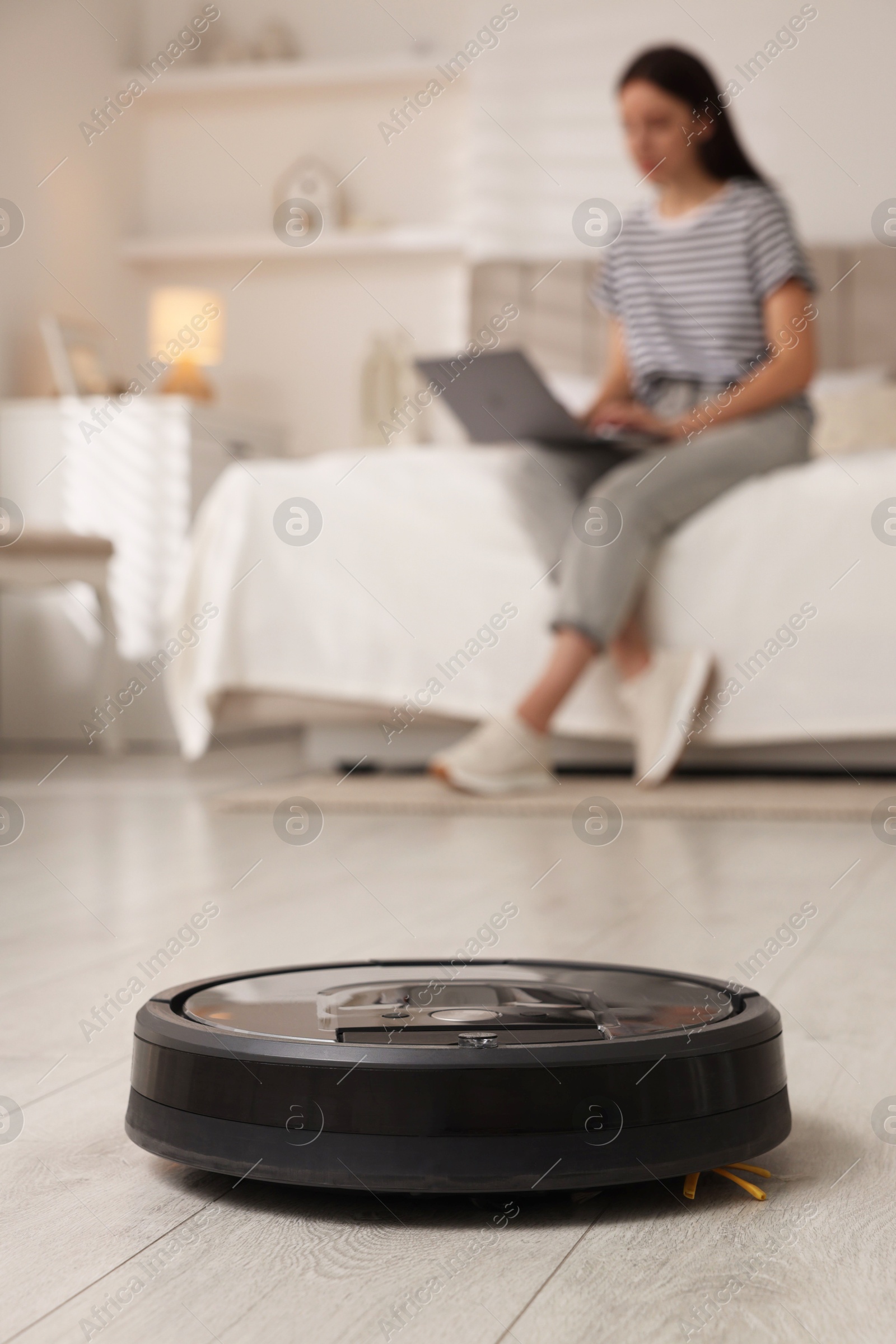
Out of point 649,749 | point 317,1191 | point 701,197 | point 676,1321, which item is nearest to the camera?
point 676,1321

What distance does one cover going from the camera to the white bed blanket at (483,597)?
2.35m

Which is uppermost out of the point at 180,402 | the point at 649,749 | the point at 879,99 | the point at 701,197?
the point at 879,99

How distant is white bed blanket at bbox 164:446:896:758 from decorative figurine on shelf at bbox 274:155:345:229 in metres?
2.03

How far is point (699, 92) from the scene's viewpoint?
238 cm

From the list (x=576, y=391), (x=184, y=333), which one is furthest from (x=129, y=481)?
(x=576, y=391)

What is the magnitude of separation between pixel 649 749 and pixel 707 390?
62 centimetres

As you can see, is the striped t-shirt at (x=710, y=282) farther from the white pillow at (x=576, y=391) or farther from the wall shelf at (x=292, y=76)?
the wall shelf at (x=292, y=76)

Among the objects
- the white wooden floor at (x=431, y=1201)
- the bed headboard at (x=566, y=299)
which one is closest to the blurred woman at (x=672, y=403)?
the white wooden floor at (x=431, y=1201)

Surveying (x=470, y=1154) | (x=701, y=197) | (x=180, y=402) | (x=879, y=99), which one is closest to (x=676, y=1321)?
(x=470, y=1154)

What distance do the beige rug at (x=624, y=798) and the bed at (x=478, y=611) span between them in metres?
0.08

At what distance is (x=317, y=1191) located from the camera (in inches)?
22.2

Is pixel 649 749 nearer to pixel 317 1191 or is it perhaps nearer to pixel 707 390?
pixel 707 390

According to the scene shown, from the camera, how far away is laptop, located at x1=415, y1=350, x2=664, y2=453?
2.22 meters

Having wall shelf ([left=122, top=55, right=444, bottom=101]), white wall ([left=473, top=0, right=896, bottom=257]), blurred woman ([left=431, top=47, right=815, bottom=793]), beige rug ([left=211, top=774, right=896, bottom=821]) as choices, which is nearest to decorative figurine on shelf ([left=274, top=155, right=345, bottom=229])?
wall shelf ([left=122, top=55, right=444, bottom=101])
